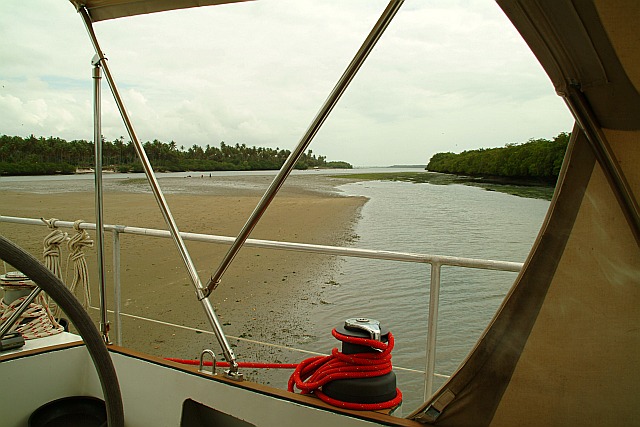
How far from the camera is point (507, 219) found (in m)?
18.6

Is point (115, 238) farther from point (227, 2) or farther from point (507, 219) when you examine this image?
point (507, 219)

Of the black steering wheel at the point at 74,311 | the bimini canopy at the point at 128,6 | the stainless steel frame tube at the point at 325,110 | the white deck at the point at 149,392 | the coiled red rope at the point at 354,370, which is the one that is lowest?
the white deck at the point at 149,392

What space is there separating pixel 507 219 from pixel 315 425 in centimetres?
1929

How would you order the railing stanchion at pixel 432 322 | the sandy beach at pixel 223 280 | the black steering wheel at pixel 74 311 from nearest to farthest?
the black steering wheel at pixel 74 311
the railing stanchion at pixel 432 322
the sandy beach at pixel 223 280

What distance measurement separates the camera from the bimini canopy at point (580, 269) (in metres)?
0.70

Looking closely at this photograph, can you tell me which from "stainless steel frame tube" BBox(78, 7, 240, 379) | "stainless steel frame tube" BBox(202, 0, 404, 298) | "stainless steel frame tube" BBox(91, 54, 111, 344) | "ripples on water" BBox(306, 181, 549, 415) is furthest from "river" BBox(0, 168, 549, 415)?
"stainless steel frame tube" BBox(91, 54, 111, 344)

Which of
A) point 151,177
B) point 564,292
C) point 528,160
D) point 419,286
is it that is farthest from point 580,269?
point 419,286

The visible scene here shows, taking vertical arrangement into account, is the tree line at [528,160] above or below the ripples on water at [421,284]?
above

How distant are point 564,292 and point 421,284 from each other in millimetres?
7391

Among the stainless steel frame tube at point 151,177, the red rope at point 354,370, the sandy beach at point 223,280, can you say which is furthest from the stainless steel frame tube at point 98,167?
the sandy beach at point 223,280

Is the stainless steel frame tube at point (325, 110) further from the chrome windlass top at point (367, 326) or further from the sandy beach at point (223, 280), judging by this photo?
the sandy beach at point (223, 280)

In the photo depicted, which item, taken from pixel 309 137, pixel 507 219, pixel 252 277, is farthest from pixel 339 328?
pixel 507 219

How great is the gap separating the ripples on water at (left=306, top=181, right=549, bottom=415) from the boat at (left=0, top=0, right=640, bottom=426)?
0.14 m

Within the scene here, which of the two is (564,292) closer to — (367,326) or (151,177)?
(367,326)
